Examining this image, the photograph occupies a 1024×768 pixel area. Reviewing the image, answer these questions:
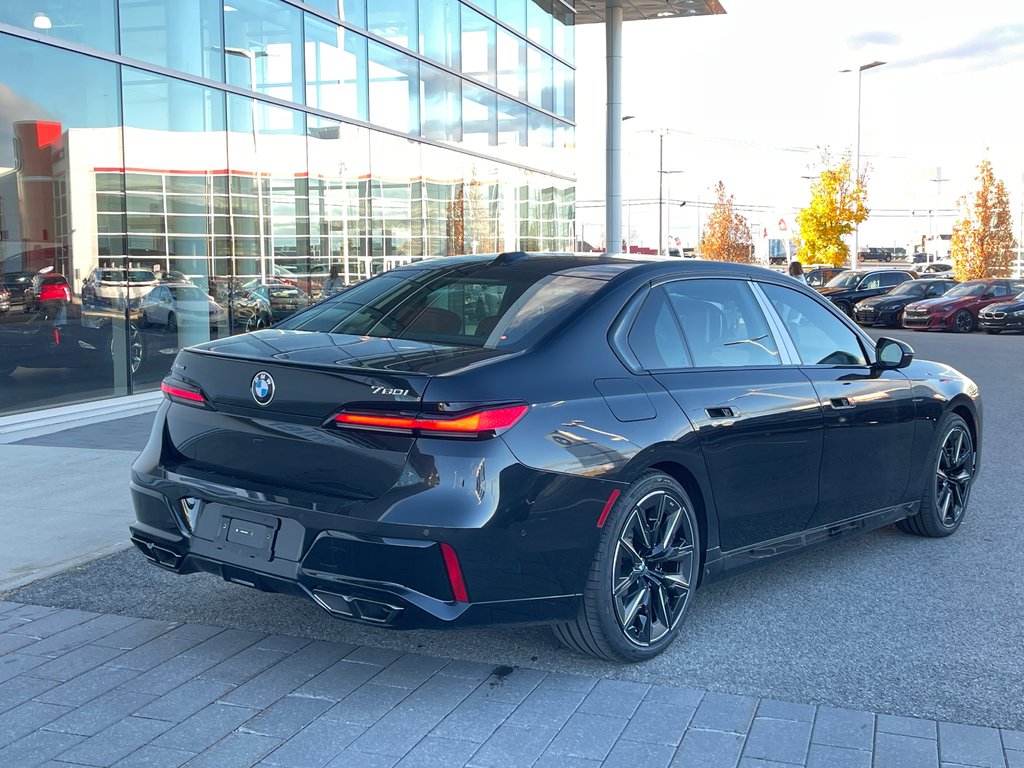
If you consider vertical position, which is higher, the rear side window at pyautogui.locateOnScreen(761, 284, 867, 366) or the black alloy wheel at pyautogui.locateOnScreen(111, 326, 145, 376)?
the rear side window at pyautogui.locateOnScreen(761, 284, 867, 366)

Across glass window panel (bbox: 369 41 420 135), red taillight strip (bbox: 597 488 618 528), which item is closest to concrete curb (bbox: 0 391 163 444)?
glass window panel (bbox: 369 41 420 135)

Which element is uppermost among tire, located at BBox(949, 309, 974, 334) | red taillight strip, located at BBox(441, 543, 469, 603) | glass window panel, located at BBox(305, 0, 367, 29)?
glass window panel, located at BBox(305, 0, 367, 29)

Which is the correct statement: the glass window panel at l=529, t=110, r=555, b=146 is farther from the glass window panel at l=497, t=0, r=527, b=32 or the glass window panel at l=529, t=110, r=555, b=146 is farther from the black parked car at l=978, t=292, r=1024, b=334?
the black parked car at l=978, t=292, r=1024, b=334

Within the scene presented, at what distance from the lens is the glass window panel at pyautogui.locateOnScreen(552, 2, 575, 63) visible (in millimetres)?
26170

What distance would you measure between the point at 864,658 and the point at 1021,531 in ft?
8.84

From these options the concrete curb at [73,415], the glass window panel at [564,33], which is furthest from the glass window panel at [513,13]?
the concrete curb at [73,415]

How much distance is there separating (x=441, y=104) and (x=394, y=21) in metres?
2.11

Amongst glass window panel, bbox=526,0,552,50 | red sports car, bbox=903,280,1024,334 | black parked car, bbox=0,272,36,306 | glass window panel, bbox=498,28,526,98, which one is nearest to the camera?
black parked car, bbox=0,272,36,306

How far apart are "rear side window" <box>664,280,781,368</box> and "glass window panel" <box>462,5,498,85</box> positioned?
17.1 metres

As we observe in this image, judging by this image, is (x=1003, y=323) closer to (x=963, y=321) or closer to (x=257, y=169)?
(x=963, y=321)

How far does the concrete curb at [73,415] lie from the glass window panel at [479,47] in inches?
425

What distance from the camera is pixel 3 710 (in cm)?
381

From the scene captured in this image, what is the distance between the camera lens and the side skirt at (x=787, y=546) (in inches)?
183

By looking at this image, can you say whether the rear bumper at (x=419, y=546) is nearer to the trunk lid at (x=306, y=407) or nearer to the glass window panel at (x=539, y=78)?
the trunk lid at (x=306, y=407)
